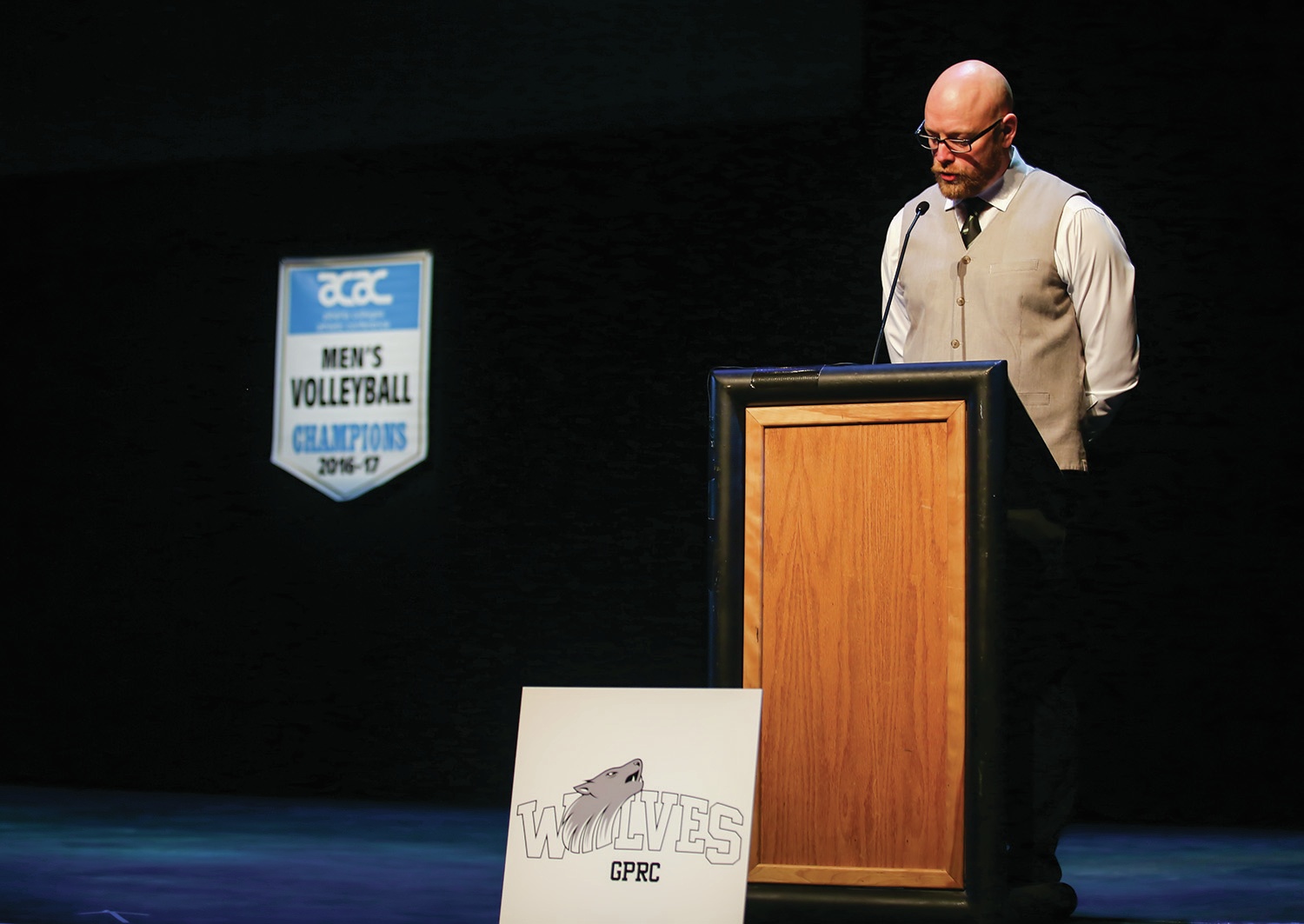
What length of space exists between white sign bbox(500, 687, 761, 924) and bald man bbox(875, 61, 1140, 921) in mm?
508

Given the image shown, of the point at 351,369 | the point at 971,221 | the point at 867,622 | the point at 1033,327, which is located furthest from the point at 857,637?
the point at 351,369

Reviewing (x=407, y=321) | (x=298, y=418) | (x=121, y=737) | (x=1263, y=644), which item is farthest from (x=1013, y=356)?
(x=121, y=737)

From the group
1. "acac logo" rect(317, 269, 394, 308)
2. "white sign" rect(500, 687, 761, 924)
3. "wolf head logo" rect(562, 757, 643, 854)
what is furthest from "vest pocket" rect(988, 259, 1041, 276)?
"acac logo" rect(317, 269, 394, 308)

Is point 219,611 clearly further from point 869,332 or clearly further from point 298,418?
point 869,332

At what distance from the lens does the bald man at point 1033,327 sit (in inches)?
71.0

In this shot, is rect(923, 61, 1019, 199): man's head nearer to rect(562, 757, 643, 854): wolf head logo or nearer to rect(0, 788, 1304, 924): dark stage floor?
rect(562, 757, 643, 854): wolf head logo

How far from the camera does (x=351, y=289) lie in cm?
379

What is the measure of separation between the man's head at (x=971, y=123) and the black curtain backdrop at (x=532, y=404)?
1274mm

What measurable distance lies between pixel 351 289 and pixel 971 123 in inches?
90.9

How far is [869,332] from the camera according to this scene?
319 centimetres

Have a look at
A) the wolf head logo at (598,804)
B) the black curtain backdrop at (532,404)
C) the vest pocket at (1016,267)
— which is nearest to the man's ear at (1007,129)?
the vest pocket at (1016,267)

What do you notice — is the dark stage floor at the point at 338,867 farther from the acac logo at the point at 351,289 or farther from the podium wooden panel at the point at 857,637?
the acac logo at the point at 351,289

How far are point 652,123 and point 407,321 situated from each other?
875 mm

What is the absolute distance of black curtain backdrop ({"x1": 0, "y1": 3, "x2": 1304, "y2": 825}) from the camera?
300 centimetres
